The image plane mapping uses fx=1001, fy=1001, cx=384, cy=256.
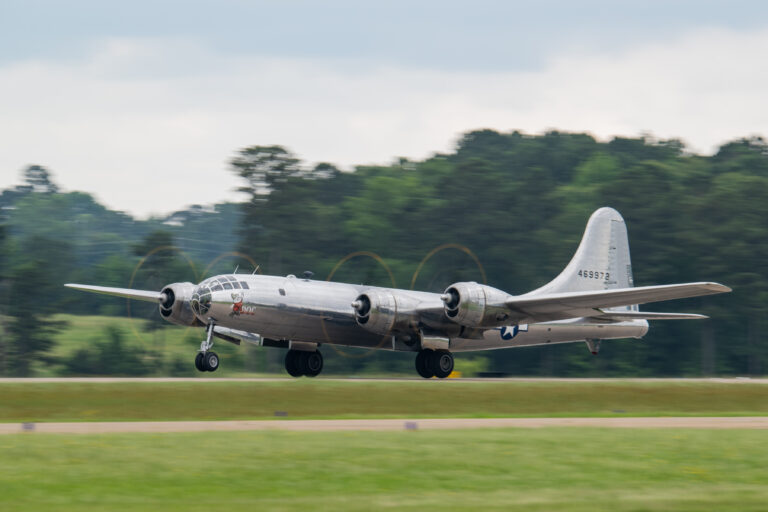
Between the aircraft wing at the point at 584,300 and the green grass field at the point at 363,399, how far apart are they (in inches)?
123

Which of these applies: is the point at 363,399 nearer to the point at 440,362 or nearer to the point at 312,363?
the point at 440,362

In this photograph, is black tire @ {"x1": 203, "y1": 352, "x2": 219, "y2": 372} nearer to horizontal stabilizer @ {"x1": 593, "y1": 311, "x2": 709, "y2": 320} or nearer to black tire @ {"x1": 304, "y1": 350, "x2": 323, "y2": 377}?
black tire @ {"x1": 304, "y1": 350, "x2": 323, "y2": 377}

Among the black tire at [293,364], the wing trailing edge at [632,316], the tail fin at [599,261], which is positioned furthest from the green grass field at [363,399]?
the tail fin at [599,261]

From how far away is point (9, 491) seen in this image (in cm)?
1434

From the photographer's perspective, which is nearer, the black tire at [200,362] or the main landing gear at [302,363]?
the black tire at [200,362]

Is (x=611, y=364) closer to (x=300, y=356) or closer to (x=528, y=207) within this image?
(x=528, y=207)

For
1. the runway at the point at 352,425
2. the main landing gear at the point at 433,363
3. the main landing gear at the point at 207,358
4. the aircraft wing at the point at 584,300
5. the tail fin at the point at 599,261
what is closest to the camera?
the runway at the point at 352,425

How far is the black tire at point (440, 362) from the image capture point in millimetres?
39312

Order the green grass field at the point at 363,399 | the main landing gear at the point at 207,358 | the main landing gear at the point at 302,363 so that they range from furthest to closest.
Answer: the main landing gear at the point at 302,363 → the main landing gear at the point at 207,358 → the green grass field at the point at 363,399

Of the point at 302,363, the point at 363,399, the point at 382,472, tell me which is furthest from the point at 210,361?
the point at 382,472

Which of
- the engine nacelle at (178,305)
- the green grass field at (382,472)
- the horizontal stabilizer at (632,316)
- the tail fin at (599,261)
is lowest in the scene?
the green grass field at (382,472)

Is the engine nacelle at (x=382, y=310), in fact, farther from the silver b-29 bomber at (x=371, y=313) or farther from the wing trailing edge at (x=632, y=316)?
the wing trailing edge at (x=632, y=316)

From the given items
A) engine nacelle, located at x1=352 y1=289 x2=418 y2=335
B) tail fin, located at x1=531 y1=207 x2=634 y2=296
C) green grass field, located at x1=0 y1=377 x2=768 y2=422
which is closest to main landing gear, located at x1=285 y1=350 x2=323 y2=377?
engine nacelle, located at x1=352 y1=289 x2=418 y2=335

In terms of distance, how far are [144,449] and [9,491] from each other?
12.4ft
